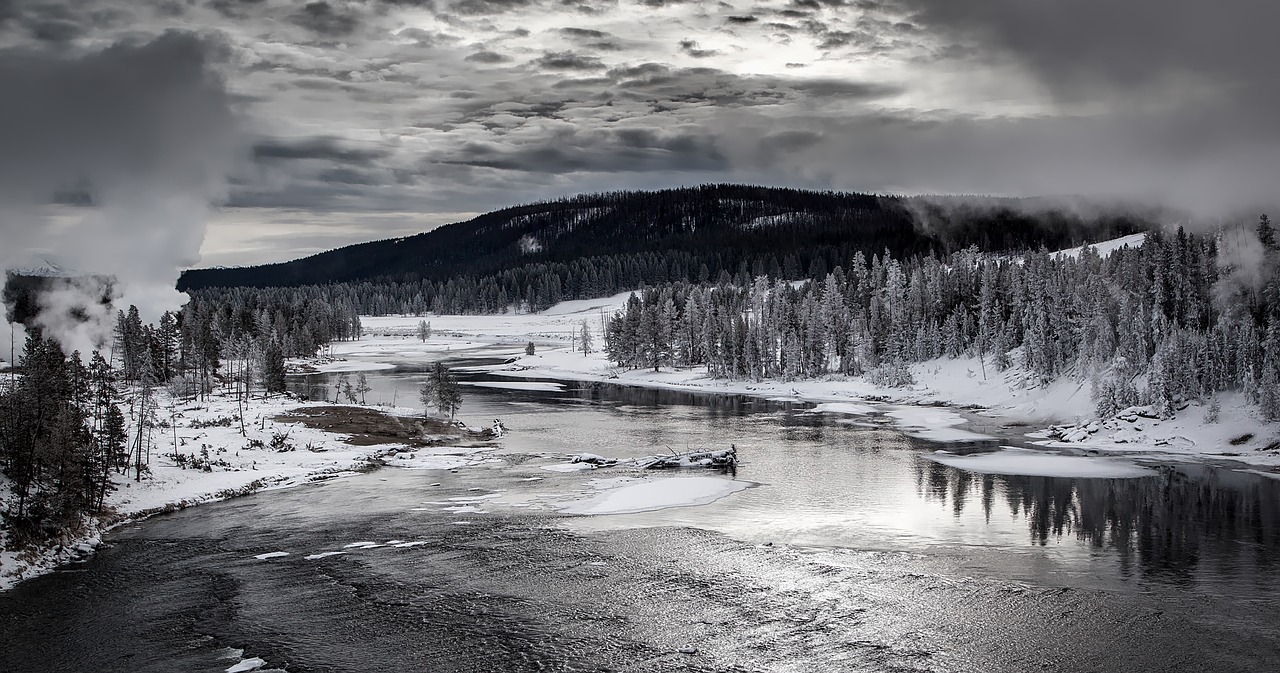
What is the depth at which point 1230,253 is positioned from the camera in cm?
7394

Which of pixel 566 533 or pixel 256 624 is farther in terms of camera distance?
pixel 566 533

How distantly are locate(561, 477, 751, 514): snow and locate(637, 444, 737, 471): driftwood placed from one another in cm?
315

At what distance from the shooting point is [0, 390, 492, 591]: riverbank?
1449 inches

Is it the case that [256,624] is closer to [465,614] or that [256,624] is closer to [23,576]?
→ [465,614]

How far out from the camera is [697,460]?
174 ft

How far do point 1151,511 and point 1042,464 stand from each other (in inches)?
511

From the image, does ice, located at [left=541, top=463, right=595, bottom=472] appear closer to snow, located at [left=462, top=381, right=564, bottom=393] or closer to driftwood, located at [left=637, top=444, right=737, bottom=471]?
driftwood, located at [left=637, top=444, right=737, bottom=471]

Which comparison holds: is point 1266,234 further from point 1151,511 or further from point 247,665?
point 247,665

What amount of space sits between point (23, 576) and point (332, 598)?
41.7 feet

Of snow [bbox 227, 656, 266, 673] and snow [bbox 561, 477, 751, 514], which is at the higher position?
Answer: snow [bbox 561, 477, 751, 514]

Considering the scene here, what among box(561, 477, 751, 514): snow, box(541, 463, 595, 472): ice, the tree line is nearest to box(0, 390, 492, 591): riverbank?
box(541, 463, 595, 472): ice

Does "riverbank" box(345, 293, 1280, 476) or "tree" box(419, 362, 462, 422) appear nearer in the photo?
"riverbank" box(345, 293, 1280, 476)

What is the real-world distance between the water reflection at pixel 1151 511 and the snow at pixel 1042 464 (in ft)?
4.62

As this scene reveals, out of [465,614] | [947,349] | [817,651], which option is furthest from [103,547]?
[947,349]
